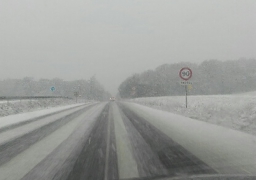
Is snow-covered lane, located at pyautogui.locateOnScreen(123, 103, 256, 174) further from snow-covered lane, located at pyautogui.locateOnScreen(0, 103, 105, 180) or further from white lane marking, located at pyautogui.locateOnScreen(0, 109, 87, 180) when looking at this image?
white lane marking, located at pyautogui.locateOnScreen(0, 109, 87, 180)

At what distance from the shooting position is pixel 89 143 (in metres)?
7.50

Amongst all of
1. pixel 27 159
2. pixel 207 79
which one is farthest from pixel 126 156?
pixel 207 79

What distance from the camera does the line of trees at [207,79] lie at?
278ft

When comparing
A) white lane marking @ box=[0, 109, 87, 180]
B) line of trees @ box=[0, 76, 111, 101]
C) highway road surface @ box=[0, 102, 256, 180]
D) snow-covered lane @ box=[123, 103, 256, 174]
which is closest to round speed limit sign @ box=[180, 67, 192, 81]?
snow-covered lane @ box=[123, 103, 256, 174]

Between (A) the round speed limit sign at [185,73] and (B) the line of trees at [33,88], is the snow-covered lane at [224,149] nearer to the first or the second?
(A) the round speed limit sign at [185,73]

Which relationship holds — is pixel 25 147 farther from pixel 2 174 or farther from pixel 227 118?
pixel 227 118

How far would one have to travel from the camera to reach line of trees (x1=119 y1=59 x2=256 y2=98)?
278 feet

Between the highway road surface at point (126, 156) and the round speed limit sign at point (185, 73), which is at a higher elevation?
the round speed limit sign at point (185, 73)

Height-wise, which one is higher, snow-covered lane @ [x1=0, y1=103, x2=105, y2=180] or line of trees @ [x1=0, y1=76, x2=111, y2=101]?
line of trees @ [x1=0, y1=76, x2=111, y2=101]

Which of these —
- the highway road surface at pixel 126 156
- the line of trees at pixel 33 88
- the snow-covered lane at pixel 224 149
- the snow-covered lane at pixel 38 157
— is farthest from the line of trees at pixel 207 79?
the snow-covered lane at pixel 38 157

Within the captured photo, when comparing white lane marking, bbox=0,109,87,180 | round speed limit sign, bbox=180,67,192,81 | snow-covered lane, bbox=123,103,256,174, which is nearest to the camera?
white lane marking, bbox=0,109,87,180

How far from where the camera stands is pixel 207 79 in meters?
96.6

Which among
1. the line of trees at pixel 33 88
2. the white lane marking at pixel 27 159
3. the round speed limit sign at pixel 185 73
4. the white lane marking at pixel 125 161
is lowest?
the white lane marking at pixel 27 159

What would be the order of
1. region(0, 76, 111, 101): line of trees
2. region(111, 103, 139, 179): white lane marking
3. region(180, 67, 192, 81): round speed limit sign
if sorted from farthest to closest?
region(0, 76, 111, 101): line of trees → region(180, 67, 192, 81): round speed limit sign → region(111, 103, 139, 179): white lane marking
